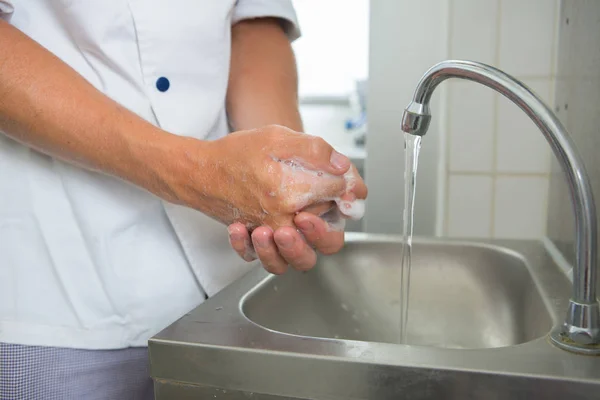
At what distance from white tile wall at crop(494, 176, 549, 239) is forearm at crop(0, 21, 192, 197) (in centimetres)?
67

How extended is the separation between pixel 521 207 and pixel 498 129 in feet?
0.45

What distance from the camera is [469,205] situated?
1.03 meters

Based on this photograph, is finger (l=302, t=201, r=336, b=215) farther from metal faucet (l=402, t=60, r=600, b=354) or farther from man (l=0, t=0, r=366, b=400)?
metal faucet (l=402, t=60, r=600, b=354)

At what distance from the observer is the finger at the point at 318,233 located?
19.7 inches

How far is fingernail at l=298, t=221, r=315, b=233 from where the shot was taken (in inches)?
19.7

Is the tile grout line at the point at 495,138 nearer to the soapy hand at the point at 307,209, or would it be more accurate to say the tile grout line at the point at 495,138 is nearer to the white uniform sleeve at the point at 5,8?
the soapy hand at the point at 307,209

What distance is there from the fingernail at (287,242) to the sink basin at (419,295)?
194 mm

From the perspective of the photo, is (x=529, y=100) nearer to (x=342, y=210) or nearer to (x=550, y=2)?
(x=342, y=210)

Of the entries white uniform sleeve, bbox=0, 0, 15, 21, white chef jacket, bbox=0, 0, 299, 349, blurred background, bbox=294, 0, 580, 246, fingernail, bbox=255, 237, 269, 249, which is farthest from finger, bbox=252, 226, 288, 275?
blurred background, bbox=294, 0, 580, 246

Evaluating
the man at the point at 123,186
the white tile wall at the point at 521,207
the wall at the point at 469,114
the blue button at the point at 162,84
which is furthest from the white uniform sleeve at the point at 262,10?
the white tile wall at the point at 521,207

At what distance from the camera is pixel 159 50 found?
2.01ft

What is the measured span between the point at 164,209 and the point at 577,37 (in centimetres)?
49

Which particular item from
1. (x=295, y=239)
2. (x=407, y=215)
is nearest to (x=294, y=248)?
(x=295, y=239)

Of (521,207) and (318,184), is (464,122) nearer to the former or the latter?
(521,207)
